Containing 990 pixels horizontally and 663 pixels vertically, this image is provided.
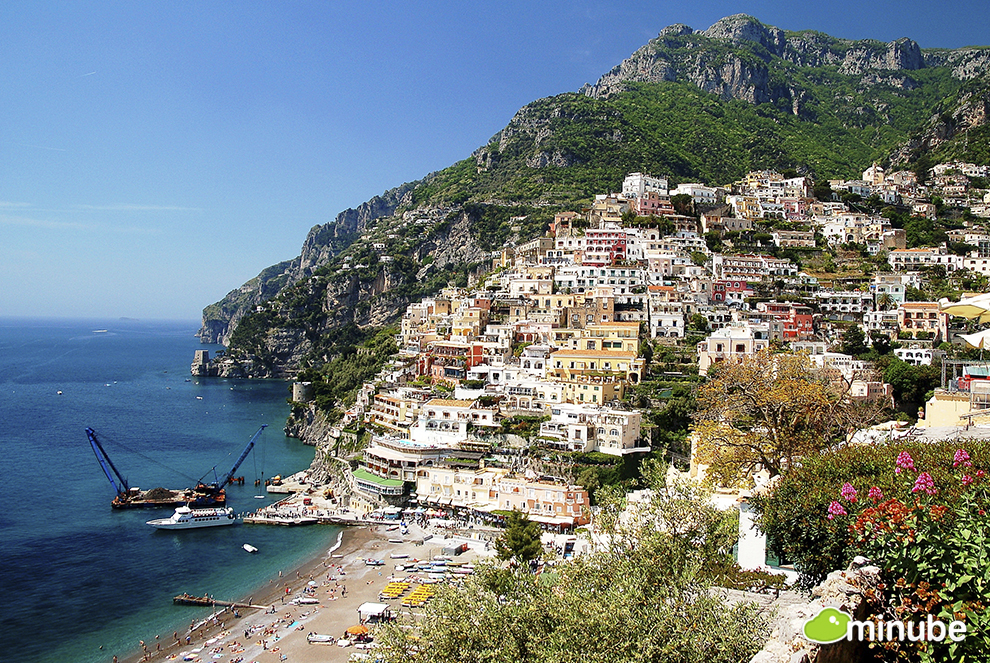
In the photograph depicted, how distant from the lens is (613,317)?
50.9 metres

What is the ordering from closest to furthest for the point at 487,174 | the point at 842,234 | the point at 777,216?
1. the point at 842,234
2. the point at 777,216
3. the point at 487,174

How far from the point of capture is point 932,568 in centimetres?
595

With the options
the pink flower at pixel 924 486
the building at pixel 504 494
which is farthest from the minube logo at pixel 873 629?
the building at pixel 504 494

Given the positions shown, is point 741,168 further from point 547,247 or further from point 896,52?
point 896,52

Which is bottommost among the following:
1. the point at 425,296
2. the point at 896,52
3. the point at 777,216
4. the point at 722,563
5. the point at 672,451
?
the point at 672,451

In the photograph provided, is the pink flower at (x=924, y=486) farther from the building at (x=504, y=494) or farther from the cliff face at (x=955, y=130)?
the cliff face at (x=955, y=130)

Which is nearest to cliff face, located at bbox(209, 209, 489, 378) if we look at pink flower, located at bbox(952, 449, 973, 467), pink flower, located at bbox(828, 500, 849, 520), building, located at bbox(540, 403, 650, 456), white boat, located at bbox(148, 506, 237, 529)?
white boat, located at bbox(148, 506, 237, 529)


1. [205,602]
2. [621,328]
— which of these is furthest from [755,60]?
[205,602]

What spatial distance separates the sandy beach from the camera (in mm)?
23703

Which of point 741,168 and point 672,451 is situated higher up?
point 741,168

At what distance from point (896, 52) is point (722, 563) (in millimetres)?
177924

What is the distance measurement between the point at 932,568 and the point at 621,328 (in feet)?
135

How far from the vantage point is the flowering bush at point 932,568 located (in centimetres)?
558

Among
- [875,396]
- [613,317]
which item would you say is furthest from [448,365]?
[875,396]
